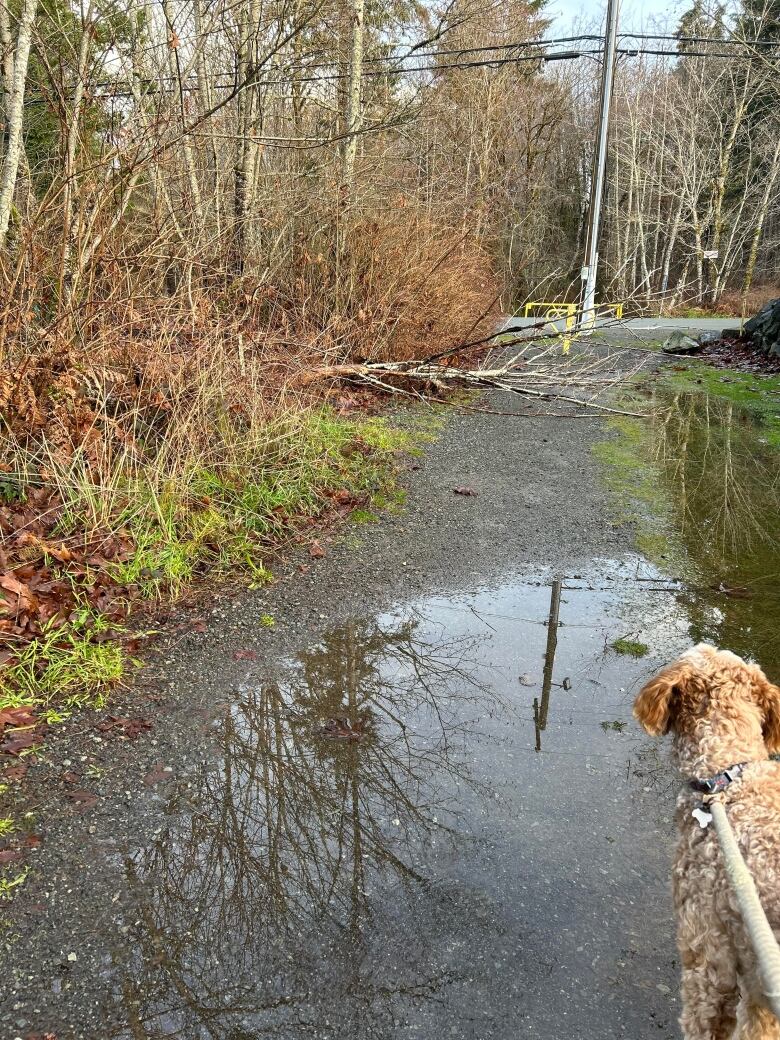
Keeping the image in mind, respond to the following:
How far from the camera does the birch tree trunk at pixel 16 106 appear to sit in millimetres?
4512

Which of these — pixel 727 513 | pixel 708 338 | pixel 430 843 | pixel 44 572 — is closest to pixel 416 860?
pixel 430 843

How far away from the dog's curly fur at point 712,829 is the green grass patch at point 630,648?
2.14 metres

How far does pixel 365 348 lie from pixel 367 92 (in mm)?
6310

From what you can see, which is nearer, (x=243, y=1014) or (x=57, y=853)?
(x=243, y=1014)

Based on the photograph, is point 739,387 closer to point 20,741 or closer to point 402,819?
point 402,819

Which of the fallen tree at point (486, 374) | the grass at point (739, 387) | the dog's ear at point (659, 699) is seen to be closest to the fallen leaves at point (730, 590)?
the fallen tree at point (486, 374)

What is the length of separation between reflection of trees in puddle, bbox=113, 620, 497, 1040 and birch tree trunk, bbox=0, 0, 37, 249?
3843mm

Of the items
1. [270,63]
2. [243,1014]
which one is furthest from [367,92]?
[243,1014]

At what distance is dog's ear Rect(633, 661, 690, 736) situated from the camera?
2.21 metres

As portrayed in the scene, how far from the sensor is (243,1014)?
220 cm

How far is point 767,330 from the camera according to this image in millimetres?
15656

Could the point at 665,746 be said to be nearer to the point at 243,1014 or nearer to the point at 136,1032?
the point at 243,1014

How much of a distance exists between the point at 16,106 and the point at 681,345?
53.6 ft

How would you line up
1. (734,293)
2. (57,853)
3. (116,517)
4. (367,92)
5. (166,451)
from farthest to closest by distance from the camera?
(734,293), (367,92), (166,451), (116,517), (57,853)
